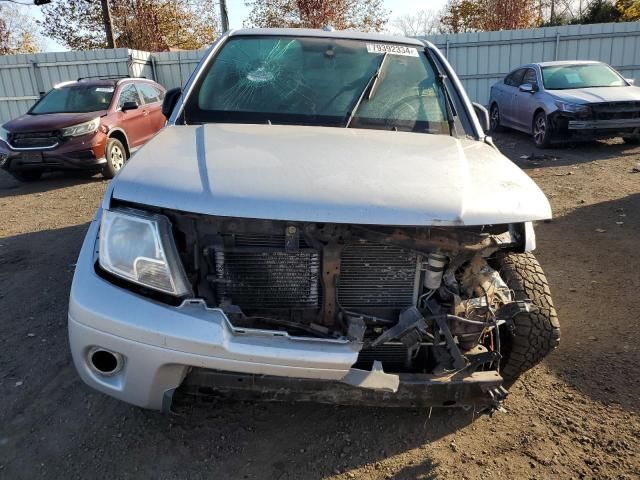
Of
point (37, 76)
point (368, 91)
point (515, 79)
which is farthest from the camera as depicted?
point (37, 76)

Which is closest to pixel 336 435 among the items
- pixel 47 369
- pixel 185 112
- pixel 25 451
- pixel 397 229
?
pixel 397 229

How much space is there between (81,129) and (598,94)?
8.77 m

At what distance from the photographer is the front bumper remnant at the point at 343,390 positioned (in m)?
1.94

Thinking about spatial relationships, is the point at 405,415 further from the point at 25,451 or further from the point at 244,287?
the point at 25,451

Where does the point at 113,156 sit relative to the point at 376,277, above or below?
below

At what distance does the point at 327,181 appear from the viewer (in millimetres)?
2033

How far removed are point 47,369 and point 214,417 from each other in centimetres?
Result: 116

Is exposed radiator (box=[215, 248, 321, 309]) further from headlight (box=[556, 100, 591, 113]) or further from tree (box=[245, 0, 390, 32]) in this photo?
tree (box=[245, 0, 390, 32])

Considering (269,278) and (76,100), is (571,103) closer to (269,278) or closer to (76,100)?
(269,278)

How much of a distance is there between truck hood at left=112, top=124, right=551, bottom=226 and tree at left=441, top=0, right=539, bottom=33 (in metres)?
26.1

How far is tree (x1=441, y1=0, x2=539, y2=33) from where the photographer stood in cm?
2488

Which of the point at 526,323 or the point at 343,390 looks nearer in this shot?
the point at 343,390


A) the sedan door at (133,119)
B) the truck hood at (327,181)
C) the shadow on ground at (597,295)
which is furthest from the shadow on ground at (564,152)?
the sedan door at (133,119)

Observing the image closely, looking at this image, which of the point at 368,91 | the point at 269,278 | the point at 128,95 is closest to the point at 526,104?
the point at 128,95
